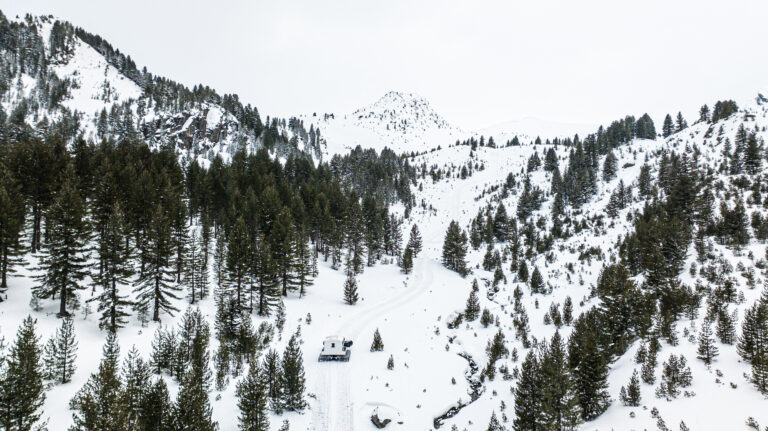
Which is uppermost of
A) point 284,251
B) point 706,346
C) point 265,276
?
point 284,251

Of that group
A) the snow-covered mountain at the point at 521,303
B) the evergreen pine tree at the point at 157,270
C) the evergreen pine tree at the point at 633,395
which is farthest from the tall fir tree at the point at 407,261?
the evergreen pine tree at the point at 633,395

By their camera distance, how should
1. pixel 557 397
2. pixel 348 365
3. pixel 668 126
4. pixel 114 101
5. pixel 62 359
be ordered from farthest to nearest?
pixel 114 101, pixel 668 126, pixel 348 365, pixel 62 359, pixel 557 397

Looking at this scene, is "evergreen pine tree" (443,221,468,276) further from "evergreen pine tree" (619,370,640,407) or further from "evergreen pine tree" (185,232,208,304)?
"evergreen pine tree" (619,370,640,407)

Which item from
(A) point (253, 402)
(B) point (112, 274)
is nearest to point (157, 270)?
(B) point (112, 274)

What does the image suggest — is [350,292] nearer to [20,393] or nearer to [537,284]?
[537,284]

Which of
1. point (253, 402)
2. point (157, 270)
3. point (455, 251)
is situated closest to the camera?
point (253, 402)

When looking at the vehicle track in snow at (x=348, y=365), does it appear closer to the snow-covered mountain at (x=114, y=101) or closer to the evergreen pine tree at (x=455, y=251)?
the evergreen pine tree at (x=455, y=251)

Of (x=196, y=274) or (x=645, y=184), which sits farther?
(x=645, y=184)

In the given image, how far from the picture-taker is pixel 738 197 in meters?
47.4

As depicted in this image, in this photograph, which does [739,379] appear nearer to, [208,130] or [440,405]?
[440,405]

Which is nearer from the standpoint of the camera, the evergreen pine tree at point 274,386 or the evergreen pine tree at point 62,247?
the evergreen pine tree at point 274,386

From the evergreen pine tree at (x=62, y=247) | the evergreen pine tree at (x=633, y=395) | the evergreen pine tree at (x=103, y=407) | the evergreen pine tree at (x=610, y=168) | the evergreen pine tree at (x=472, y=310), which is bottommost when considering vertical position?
the evergreen pine tree at (x=472, y=310)

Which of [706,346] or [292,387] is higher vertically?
[706,346]

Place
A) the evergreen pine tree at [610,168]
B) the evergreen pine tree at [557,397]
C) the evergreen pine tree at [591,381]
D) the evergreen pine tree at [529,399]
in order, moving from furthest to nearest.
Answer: the evergreen pine tree at [610,168]
the evergreen pine tree at [591,381]
the evergreen pine tree at [529,399]
the evergreen pine tree at [557,397]
